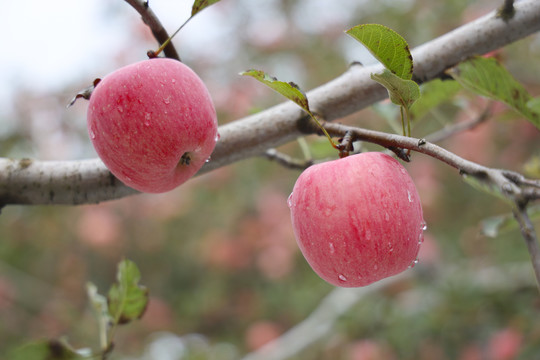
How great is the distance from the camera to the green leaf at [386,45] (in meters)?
0.49

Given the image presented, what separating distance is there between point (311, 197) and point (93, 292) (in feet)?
1.71

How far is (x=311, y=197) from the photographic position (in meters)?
0.50

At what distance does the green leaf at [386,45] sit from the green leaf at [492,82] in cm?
16

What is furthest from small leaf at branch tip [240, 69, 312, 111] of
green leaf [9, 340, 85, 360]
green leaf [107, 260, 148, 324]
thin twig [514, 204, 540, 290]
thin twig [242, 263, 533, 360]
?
thin twig [242, 263, 533, 360]

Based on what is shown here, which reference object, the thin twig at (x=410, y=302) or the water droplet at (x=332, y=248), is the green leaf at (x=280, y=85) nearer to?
the water droplet at (x=332, y=248)

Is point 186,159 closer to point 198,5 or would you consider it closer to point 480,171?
point 198,5

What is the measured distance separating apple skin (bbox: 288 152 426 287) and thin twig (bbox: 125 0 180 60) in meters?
0.24

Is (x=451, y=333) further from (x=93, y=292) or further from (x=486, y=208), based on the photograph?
(x=93, y=292)

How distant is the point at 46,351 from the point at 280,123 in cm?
53

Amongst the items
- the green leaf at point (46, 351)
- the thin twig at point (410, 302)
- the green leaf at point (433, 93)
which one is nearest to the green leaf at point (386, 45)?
the green leaf at point (433, 93)

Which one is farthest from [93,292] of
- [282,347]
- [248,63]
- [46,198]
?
[248,63]

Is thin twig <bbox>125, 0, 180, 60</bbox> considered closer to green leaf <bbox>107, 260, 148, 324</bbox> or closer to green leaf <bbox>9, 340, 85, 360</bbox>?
green leaf <bbox>107, 260, 148, 324</bbox>

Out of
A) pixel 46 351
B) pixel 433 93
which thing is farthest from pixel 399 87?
pixel 46 351

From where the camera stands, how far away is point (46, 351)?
743mm
